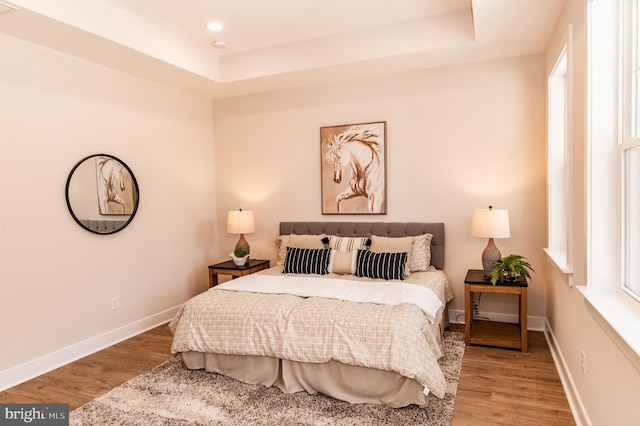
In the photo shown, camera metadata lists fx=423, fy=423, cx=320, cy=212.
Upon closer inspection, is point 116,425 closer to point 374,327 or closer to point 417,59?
point 374,327

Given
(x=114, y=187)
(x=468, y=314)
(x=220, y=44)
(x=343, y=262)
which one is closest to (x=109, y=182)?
(x=114, y=187)

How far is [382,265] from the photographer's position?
385cm

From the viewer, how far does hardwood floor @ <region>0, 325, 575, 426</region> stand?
2543 mm

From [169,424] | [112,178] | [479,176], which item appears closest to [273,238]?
[112,178]

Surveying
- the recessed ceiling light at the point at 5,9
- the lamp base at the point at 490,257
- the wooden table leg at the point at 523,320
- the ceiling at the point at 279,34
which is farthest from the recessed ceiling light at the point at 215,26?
the wooden table leg at the point at 523,320

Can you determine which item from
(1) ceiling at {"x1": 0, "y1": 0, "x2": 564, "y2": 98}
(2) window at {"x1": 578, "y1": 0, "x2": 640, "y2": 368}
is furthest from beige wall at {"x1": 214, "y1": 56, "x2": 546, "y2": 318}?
(2) window at {"x1": 578, "y1": 0, "x2": 640, "y2": 368}

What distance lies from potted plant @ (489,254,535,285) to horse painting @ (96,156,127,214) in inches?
136

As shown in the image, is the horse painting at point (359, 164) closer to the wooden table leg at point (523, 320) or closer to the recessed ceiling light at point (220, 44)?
the recessed ceiling light at point (220, 44)

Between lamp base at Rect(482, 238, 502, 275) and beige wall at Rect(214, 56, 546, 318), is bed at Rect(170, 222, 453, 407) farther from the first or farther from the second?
beige wall at Rect(214, 56, 546, 318)

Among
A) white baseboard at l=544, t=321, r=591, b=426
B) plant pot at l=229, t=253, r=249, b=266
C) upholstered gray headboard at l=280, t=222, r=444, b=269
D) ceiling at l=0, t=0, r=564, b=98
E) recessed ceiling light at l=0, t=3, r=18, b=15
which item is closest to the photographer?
white baseboard at l=544, t=321, r=591, b=426

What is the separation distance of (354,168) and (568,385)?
9.02 feet

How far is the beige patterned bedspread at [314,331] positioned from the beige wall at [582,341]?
792mm

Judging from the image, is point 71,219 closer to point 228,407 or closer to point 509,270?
point 228,407

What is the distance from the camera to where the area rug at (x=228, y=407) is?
2518mm
